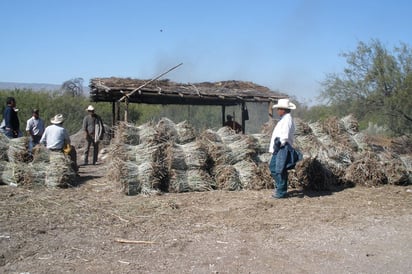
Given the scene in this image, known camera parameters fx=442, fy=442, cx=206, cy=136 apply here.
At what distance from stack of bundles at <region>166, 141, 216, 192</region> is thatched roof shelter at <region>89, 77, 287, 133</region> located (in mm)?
5148

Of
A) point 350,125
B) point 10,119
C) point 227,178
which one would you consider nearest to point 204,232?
point 227,178

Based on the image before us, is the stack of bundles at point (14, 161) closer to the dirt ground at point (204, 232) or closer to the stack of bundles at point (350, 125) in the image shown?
the dirt ground at point (204, 232)

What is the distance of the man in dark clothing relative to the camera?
1079 cm

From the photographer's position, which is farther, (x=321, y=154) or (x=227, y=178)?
(x=321, y=154)

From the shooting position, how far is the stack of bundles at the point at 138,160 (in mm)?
8250

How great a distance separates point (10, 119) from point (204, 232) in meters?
7.05

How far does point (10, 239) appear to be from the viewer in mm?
5445

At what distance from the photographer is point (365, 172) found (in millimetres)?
9359

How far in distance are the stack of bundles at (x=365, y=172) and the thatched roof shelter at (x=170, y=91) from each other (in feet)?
22.1

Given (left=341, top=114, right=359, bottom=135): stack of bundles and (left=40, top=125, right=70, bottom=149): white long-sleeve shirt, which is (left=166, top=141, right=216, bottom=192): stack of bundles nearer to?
(left=40, top=125, right=70, bottom=149): white long-sleeve shirt

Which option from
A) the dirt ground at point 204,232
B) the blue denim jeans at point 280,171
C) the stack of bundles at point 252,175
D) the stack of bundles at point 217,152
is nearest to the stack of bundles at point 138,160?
the dirt ground at point 204,232

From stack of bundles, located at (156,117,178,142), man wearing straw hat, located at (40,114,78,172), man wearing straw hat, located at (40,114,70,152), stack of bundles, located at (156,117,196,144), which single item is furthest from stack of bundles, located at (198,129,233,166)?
man wearing straw hat, located at (40,114,70,152)

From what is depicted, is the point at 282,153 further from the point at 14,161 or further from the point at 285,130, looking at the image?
the point at 14,161

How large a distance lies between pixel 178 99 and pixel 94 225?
10.0 m
